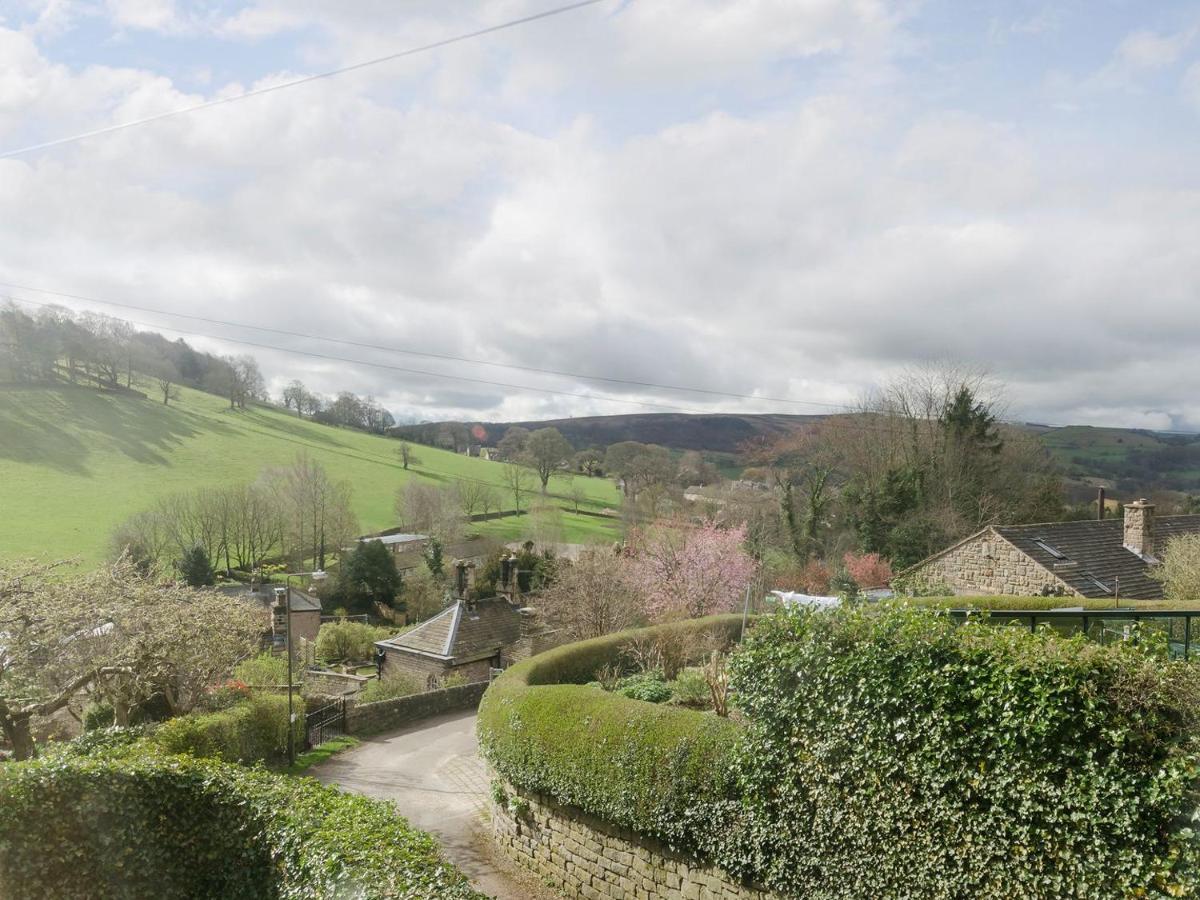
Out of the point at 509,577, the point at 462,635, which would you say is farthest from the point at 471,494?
the point at 462,635

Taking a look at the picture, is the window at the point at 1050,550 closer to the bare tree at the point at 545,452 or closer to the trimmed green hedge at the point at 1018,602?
the trimmed green hedge at the point at 1018,602

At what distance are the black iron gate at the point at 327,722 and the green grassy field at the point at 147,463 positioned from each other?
12.0 metres

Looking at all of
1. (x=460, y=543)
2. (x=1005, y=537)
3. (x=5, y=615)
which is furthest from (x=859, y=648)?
(x=460, y=543)

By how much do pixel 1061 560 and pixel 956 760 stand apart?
56.5 feet

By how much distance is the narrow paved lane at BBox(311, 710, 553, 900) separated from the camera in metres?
10.3

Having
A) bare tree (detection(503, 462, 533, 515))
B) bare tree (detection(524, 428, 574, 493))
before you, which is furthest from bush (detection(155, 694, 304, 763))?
bare tree (detection(524, 428, 574, 493))

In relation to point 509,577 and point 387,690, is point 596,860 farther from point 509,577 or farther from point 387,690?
point 509,577

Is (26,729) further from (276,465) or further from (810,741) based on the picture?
(276,465)

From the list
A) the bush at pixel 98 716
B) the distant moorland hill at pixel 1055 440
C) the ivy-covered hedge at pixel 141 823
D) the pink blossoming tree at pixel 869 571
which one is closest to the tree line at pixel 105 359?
the distant moorland hill at pixel 1055 440

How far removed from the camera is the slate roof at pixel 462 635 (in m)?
24.4

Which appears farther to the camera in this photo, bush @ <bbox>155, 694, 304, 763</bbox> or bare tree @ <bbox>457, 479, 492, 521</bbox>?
bare tree @ <bbox>457, 479, 492, 521</bbox>

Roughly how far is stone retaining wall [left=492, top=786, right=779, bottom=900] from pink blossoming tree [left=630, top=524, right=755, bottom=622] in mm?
11933

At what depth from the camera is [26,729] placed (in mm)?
11047

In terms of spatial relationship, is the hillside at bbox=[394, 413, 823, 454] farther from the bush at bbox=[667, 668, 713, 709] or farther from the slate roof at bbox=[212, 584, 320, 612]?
the bush at bbox=[667, 668, 713, 709]
